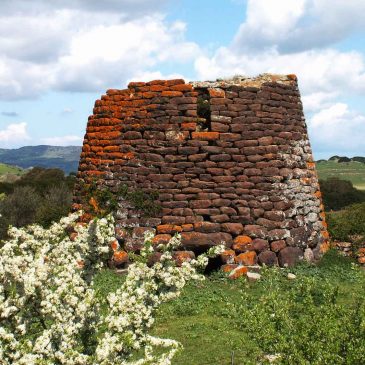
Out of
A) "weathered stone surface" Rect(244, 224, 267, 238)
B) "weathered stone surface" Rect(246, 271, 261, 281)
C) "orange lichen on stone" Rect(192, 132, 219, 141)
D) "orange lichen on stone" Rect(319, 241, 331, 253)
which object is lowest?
"orange lichen on stone" Rect(319, 241, 331, 253)

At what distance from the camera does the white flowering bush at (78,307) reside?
3.98 metres

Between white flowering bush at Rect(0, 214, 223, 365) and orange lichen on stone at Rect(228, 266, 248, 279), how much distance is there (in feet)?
18.9

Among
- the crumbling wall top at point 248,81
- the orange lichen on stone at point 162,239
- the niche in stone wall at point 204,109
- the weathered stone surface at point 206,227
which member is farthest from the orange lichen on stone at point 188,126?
the orange lichen on stone at point 162,239

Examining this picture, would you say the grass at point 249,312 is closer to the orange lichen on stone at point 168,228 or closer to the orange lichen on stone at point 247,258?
the orange lichen on stone at point 247,258

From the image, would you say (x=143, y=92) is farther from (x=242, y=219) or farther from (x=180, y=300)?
(x=180, y=300)

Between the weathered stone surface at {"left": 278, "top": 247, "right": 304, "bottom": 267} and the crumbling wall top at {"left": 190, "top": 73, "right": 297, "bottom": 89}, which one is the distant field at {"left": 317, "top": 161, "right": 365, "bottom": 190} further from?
the weathered stone surface at {"left": 278, "top": 247, "right": 304, "bottom": 267}

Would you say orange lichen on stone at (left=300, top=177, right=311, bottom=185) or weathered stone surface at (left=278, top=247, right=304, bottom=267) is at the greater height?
orange lichen on stone at (left=300, top=177, right=311, bottom=185)

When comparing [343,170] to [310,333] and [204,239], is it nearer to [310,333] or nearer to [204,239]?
[204,239]

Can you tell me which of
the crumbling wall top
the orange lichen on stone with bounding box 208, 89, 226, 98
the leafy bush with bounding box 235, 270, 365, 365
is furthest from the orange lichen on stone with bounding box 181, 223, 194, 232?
the leafy bush with bounding box 235, 270, 365, 365

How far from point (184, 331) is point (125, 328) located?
3987 millimetres

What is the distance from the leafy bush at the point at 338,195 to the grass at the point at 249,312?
30.9 meters

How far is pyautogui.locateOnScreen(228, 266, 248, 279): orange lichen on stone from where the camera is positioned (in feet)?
35.3

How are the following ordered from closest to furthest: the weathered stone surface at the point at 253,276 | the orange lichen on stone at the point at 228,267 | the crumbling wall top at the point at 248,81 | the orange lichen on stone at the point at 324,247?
the weathered stone surface at the point at 253,276
the orange lichen on stone at the point at 228,267
the crumbling wall top at the point at 248,81
the orange lichen on stone at the point at 324,247

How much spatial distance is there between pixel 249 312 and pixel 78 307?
1.46m
